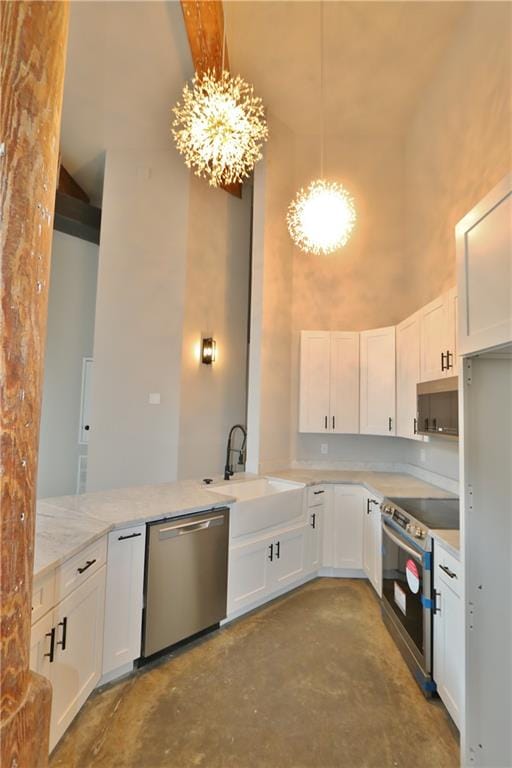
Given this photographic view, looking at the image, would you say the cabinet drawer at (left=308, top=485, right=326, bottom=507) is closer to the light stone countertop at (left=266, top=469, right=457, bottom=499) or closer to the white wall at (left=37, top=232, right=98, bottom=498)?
the light stone countertop at (left=266, top=469, right=457, bottom=499)

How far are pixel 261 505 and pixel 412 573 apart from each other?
116 centimetres

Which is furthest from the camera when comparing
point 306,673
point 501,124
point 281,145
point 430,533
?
point 281,145

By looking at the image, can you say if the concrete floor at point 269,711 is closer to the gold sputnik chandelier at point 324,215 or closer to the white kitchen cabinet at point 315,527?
the white kitchen cabinet at point 315,527

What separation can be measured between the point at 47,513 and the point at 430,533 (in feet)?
7.27

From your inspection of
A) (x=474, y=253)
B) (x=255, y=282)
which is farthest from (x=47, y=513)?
(x=255, y=282)

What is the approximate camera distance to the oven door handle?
221 centimetres

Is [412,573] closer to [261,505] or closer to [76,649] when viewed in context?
[261,505]

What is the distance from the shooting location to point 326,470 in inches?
168

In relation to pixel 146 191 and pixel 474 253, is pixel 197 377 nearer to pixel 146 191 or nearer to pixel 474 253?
pixel 146 191

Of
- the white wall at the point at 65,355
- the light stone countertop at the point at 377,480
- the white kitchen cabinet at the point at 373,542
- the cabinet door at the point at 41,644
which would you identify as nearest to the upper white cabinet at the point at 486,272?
the light stone countertop at the point at 377,480

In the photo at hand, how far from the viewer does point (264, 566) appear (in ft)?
9.86

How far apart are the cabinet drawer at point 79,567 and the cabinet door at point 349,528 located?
7.59ft

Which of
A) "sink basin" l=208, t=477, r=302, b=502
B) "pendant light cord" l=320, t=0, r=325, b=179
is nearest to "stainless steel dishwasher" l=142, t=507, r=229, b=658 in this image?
"sink basin" l=208, t=477, r=302, b=502

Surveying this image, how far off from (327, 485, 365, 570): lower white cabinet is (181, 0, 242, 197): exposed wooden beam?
13.0ft
